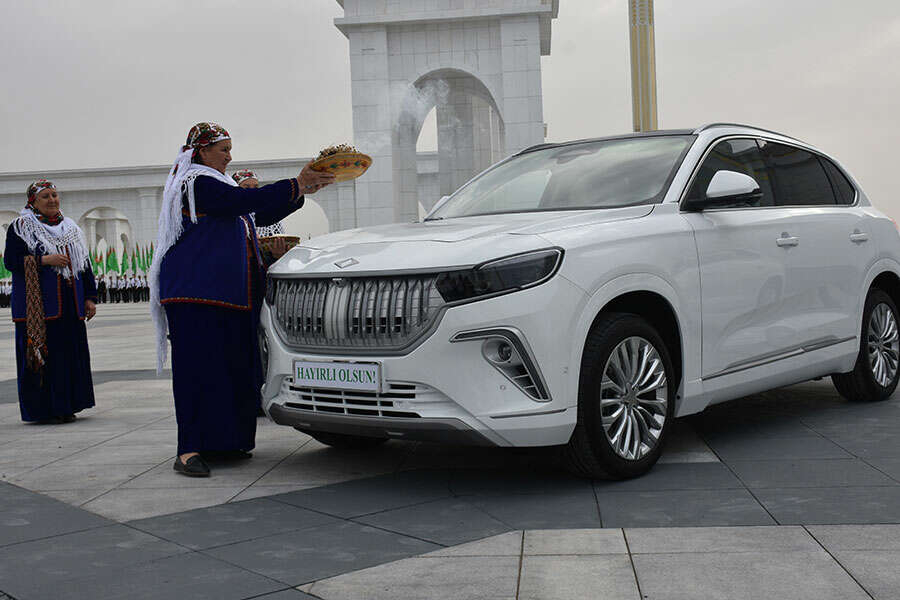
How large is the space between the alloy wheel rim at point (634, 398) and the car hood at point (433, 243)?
0.64m

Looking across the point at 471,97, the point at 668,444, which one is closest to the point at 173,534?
the point at 668,444

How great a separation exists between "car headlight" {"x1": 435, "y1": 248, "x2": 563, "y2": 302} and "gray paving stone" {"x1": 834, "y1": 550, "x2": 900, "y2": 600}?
1592 millimetres

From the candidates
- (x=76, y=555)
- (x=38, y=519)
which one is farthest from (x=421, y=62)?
(x=76, y=555)

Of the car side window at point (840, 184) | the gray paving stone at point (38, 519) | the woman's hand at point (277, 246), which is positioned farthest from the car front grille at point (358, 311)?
the car side window at point (840, 184)

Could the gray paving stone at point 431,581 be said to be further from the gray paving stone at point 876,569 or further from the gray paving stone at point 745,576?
the gray paving stone at point 876,569

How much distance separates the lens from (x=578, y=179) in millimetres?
5531

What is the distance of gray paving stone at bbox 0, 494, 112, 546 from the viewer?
13.6 feet

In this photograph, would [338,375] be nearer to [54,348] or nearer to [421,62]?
[54,348]

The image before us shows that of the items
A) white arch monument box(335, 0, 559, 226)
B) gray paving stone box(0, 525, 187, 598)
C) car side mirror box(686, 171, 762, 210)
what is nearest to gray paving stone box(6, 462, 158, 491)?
gray paving stone box(0, 525, 187, 598)

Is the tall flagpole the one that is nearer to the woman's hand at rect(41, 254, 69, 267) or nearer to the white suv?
the woman's hand at rect(41, 254, 69, 267)

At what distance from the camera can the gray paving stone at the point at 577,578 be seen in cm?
313

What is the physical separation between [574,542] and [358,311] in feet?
4.77

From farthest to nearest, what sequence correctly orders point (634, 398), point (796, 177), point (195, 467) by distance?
point (796, 177) < point (195, 467) < point (634, 398)

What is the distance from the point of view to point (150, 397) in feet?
29.5
